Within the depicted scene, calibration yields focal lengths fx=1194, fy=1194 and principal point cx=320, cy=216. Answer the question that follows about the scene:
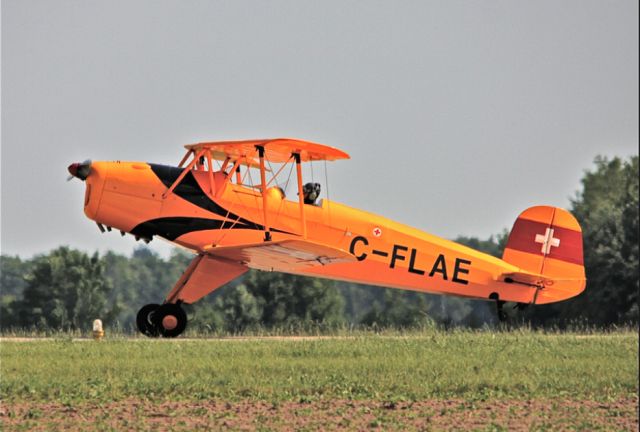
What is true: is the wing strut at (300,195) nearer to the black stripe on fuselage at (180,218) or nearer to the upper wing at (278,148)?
the upper wing at (278,148)

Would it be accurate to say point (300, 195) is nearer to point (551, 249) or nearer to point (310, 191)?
point (310, 191)

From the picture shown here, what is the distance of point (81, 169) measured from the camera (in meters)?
20.2

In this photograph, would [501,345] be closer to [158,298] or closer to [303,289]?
[303,289]

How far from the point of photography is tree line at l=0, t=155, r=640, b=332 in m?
40.3

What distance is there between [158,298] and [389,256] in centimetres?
5965

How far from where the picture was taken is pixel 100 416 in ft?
45.1

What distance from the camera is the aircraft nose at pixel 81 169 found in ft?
66.2

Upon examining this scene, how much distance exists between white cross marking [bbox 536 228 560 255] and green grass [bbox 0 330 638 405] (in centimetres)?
330

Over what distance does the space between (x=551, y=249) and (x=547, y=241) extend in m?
0.18

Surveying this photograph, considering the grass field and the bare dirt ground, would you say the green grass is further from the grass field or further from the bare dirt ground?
the bare dirt ground

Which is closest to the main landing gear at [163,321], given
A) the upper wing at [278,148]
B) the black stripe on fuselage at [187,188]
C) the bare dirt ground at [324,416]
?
the black stripe on fuselage at [187,188]

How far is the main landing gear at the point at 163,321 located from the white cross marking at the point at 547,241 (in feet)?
25.7

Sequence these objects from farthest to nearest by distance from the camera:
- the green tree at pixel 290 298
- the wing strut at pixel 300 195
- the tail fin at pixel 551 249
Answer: the green tree at pixel 290 298 < the tail fin at pixel 551 249 < the wing strut at pixel 300 195

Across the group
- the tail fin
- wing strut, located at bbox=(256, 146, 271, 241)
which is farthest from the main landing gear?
the tail fin
